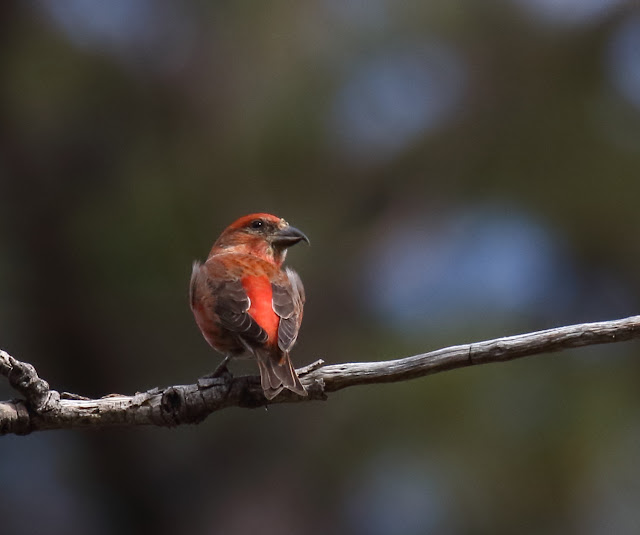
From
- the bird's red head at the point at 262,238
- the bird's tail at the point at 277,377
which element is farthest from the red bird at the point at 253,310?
the bird's red head at the point at 262,238

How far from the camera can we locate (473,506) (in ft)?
19.3

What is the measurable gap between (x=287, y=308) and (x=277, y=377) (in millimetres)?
691

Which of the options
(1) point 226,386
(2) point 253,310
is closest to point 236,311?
(2) point 253,310

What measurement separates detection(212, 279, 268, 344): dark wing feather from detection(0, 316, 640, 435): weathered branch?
37 centimetres

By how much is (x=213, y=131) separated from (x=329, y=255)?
4.23ft

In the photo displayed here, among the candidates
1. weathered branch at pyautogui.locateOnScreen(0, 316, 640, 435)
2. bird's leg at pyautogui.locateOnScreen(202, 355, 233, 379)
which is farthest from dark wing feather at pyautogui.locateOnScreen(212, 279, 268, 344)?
weathered branch at pyautogui.locateOnScreen(0, 316, 640, 435)

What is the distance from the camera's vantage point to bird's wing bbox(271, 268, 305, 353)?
3532 mm

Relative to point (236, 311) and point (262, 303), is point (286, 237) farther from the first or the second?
point (236, 311)

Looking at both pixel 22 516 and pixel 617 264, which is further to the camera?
pixel 22 516

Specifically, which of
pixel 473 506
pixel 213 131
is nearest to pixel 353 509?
pixel 473 506

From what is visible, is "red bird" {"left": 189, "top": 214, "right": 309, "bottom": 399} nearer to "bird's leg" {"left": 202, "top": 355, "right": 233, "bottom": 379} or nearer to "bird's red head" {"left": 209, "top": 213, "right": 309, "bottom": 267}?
"bird's leg" {"left": 202, "top": 355, "right": 233, "bottom": 379}

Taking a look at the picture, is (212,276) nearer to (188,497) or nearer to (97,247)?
(97,247)

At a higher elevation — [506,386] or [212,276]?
[212,276]

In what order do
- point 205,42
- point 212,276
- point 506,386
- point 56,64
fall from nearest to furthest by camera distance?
point 212,276 → point 506,386 → point 56,64 → point 205,42
